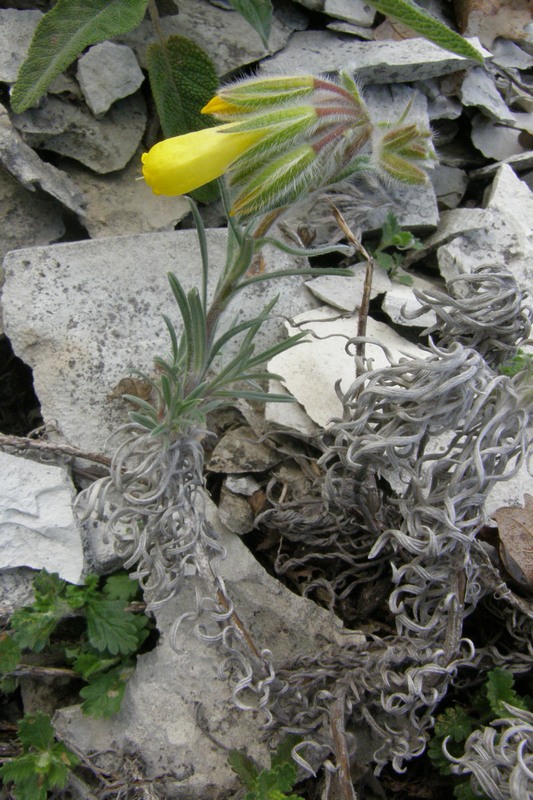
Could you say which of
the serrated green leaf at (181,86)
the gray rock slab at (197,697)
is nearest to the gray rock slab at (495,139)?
the serrated green leaf at (181,86)

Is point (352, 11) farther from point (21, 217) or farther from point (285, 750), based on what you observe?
point (285, 750)

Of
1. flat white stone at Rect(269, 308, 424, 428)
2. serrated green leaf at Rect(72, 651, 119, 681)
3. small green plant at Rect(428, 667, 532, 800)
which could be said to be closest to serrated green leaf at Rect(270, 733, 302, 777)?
small green plant at Rect(428, 667, 532, 800)

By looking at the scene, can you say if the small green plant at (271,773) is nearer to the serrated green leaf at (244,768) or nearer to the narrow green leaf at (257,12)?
the serrated green leaf at (244,768)

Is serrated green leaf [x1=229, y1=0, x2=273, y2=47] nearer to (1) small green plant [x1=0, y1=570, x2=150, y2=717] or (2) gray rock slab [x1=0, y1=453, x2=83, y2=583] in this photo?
(2) gray rock slab [x1=0, y1=453, x2=83, y2=583]

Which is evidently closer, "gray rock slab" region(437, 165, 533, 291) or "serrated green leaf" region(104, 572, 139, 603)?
"serrated green leaf" region(104, 572, 139, 603)

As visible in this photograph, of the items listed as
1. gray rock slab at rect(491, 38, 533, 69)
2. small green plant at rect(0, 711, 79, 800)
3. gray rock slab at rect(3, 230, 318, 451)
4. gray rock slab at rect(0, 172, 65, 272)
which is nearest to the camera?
small green plant at rect(0, 711, 79, 800)

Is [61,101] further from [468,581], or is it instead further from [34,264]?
[468,581]
